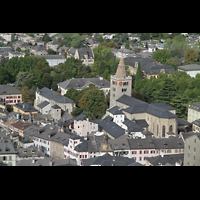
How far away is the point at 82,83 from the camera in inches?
2933

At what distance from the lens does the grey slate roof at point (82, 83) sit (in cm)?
7338

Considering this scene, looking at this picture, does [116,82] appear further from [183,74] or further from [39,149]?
[183,74]

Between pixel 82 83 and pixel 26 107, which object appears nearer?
pixel 26 107

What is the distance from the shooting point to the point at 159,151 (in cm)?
4756

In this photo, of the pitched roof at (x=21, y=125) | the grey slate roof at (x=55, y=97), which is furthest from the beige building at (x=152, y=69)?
the pitched roof at (x=21, y=125)

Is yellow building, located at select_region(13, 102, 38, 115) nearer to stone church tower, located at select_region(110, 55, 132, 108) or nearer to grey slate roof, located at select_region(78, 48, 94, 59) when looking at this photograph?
stone church tower, located at select_region(110, 55, 132, 108)

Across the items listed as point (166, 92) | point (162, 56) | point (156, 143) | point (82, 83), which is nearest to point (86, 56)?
point (162, 56)

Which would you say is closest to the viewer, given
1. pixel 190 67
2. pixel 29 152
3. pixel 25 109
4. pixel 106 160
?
pixel 106 160

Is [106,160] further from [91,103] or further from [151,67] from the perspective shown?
[151,67]

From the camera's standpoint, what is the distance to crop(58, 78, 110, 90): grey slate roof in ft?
241

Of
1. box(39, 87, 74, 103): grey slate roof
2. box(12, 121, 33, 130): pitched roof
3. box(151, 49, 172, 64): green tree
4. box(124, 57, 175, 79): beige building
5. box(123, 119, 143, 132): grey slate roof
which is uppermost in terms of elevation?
box(151, 49, 172, 64): green tree

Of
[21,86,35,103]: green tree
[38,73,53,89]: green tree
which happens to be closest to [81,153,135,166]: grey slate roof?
[21,86,35,103]: green tree

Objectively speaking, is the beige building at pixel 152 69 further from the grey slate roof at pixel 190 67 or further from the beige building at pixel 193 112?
the beige building at pixel 193 112

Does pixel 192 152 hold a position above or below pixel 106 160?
above
